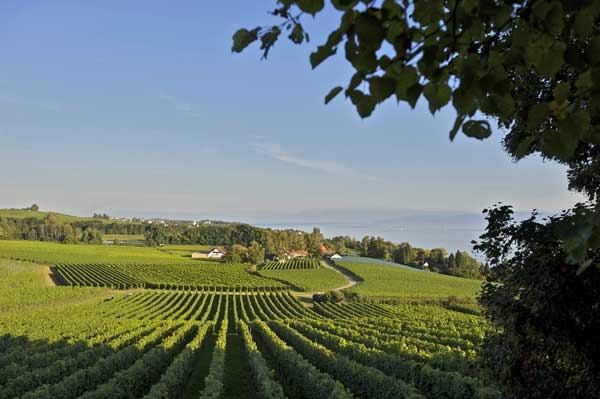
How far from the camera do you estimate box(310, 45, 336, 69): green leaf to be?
1.64 m

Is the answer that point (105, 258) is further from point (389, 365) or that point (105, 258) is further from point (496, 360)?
point (496, 360)

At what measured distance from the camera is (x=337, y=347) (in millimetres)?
22578

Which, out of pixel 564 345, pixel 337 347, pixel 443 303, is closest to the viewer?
pixel 564 345

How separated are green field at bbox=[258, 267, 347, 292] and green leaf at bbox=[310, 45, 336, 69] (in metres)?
77.7

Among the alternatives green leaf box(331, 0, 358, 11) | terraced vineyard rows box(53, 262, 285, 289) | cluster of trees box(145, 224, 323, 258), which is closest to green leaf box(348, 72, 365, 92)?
green leaf box(331, 0, 358, 11)

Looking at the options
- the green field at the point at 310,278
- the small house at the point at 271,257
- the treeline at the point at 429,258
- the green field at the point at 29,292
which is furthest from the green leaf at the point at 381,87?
the small house at the point at 271,257

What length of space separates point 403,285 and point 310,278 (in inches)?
824

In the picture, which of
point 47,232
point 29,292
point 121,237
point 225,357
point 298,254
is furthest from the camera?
point 121,237

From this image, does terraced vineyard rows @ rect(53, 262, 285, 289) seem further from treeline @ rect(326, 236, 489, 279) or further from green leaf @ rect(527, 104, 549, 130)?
green leaf @ rect(527, 104, 549, 130)

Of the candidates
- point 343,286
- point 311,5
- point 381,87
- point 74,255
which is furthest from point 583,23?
point 74,255

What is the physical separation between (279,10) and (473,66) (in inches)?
36.2

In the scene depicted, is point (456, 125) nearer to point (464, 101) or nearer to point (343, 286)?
point (464, 101)

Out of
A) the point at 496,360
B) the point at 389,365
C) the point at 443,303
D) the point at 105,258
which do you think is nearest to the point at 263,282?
the point at 443,303

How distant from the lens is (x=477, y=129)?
1.76 meters
